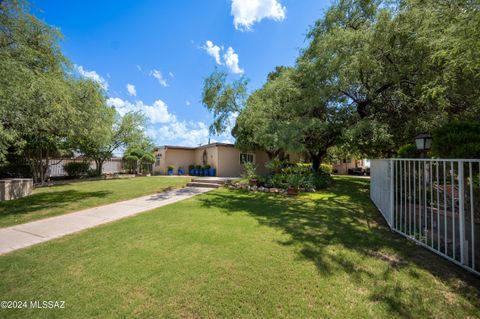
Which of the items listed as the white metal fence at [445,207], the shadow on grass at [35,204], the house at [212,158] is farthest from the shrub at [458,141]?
the house at [212,158]

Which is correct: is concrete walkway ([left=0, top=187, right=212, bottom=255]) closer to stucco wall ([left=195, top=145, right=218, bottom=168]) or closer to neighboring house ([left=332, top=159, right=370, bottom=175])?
stucco wall ([left=195, top=145, right=218, bottom=168])

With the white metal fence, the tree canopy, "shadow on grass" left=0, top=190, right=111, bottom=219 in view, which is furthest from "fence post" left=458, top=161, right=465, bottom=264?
"shadow on grass" left=0, top=190, right=111, bottom=219

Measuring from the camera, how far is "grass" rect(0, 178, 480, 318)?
2344 millimetres

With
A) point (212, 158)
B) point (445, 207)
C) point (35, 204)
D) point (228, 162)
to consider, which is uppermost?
point (212, 158)

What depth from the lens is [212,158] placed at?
19.5m

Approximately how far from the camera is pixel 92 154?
698 inches

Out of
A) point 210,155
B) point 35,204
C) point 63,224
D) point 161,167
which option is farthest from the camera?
point 161,167

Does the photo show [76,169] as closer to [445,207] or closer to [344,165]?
[445,207]

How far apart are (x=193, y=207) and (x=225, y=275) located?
15.4 ft

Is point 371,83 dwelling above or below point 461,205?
above

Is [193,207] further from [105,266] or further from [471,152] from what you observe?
[471,152]

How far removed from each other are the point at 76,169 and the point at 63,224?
47.9 feet

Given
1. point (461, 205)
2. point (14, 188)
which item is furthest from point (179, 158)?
point (461, 205)

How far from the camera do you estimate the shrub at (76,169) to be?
1678 centimetres
